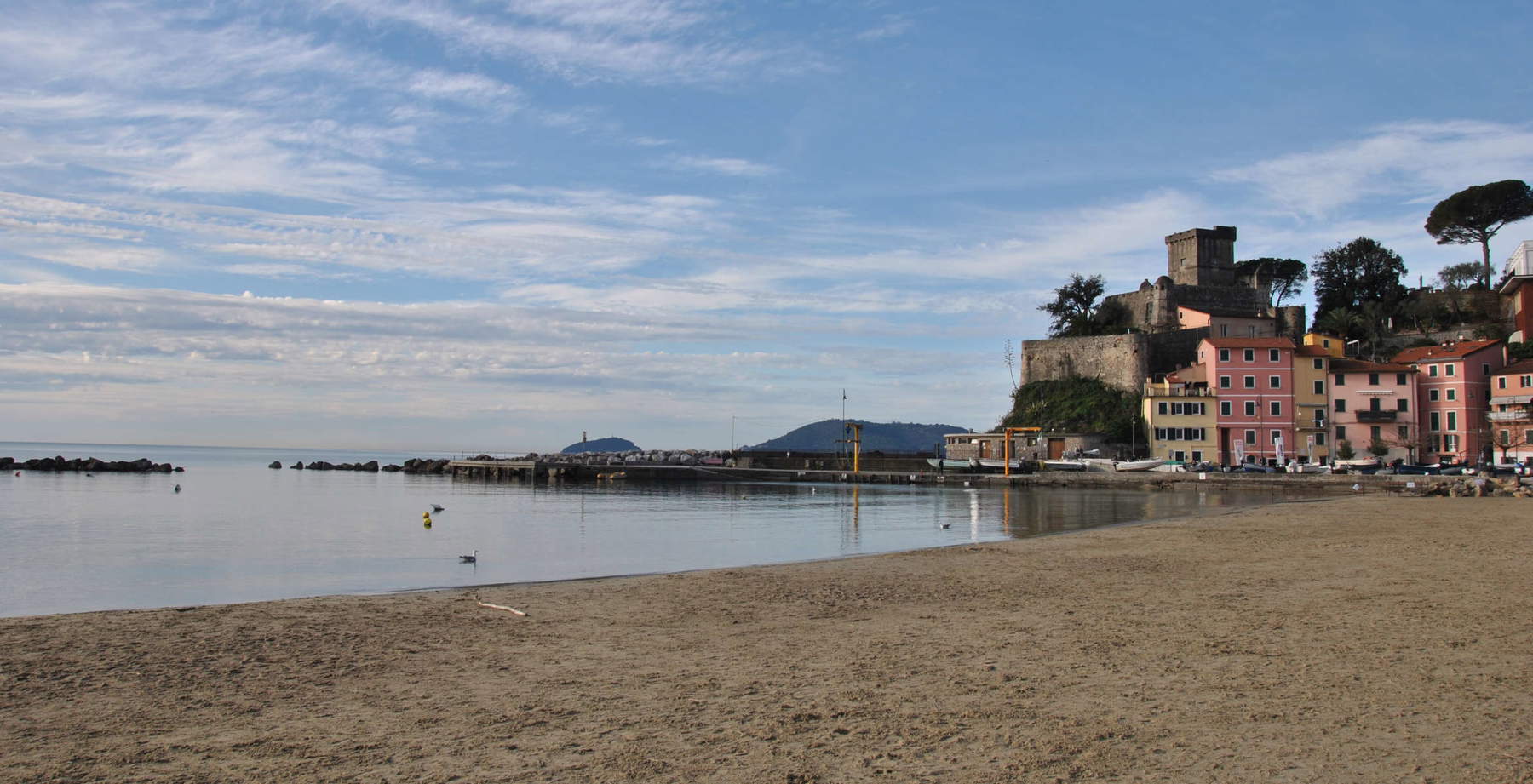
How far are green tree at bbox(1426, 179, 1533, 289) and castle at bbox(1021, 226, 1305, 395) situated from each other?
1128cm

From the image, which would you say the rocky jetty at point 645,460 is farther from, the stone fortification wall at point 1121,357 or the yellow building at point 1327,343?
the yellow building at point 1327,343

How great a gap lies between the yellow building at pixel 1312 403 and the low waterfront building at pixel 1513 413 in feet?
29.2

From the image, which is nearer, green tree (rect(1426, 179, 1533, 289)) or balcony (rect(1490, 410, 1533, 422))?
balcony (rect(1490, 410, 1533, 422))

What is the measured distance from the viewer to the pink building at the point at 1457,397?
60.2 meters

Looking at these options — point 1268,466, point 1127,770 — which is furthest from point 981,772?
point 1268,466

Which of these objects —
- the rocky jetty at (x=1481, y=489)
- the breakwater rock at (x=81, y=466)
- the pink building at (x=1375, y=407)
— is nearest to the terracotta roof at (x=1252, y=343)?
the pink building at (x=1375, y=407)

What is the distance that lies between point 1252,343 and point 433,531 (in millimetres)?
54873

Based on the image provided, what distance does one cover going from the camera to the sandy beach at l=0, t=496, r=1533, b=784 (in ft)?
20.4

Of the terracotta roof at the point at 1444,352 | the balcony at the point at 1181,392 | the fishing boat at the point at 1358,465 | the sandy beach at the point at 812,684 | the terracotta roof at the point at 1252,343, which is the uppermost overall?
the terracotta roof at the point at 1252,343

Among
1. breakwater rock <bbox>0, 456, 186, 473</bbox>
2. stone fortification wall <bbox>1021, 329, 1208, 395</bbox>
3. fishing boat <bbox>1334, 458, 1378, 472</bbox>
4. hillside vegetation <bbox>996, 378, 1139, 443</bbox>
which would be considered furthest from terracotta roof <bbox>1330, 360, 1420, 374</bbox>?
breakwater rock <bbox>0, 456, 186, 473</bbox>

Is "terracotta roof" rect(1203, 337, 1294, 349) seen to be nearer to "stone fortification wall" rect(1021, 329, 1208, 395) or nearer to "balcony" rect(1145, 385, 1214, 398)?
"balcony" rect(1145, 385, 1214, 398)

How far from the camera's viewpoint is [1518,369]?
5747 centimetres

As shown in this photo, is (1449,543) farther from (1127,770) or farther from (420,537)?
(420,537)

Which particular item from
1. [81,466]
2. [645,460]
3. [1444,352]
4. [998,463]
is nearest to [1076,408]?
[998,463]
